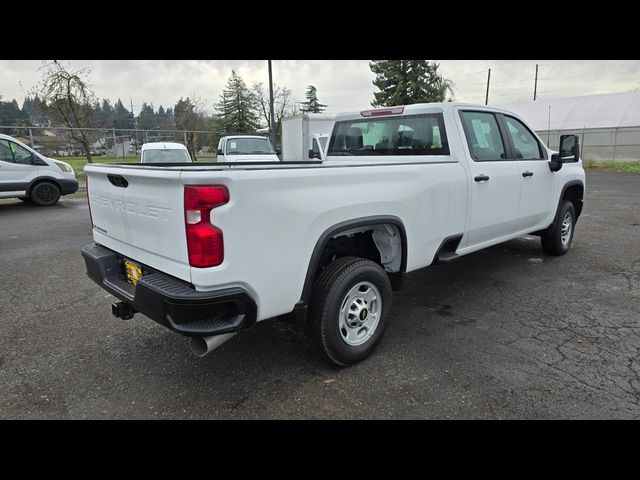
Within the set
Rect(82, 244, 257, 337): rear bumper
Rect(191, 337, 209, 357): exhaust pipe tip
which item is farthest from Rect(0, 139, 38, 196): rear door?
Rect(191, 337, 209, 357): exhaust pipe tip

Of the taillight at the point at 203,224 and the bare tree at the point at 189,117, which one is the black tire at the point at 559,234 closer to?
→ the taillight at the point at 203,224

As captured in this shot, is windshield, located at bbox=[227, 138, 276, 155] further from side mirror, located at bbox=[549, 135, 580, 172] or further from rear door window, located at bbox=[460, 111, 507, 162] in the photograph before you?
rear door window, located at bbox=[460, 111, 507, 162]

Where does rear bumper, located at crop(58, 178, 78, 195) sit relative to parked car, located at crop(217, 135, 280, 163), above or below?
below

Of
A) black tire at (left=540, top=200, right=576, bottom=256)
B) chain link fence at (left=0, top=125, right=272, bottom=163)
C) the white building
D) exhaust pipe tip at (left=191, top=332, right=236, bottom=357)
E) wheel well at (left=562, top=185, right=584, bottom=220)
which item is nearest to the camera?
exhaust pipe tip at (left=191, top=332, right=236, bottom=357)

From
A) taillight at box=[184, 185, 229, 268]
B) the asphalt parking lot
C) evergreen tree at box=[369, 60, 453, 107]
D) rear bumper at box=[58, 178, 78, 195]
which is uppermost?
evergreen tree at box=[369, 60, 453, 107]

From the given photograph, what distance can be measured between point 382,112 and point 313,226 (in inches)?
92.0

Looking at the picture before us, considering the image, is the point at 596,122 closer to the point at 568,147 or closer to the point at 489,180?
the point at 568,147

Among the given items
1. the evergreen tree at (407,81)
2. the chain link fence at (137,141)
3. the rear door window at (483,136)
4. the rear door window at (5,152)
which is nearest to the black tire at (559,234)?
the rear door window at (483,136)

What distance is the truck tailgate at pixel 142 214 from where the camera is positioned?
8.02 ft

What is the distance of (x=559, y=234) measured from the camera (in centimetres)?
596

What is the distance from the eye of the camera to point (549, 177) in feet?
17.7

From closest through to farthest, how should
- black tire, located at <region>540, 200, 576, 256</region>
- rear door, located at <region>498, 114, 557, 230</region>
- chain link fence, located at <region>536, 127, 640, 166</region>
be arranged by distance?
rear door, located at <region>498, 114, 557, 230</region>
black tire, located at <region>540, 200, 576, 256</region>
chain link fence, located at <region>536, 127, 640, 166</region>

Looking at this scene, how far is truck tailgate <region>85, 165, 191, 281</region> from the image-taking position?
245 centimetres

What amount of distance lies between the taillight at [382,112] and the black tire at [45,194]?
33.6 feet
